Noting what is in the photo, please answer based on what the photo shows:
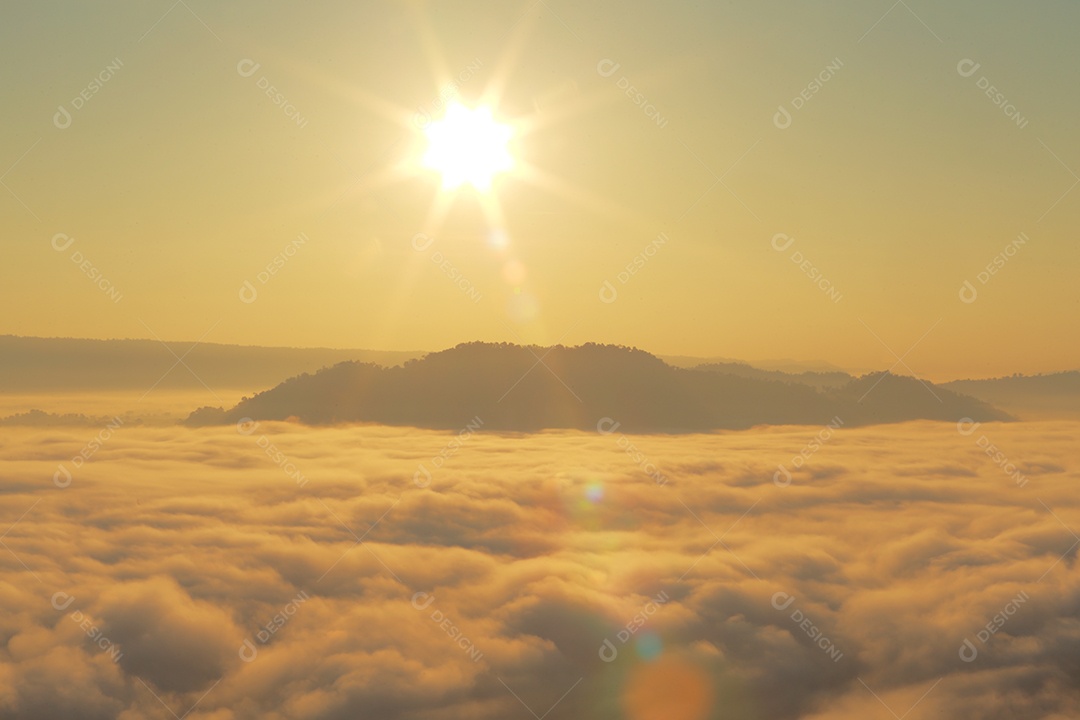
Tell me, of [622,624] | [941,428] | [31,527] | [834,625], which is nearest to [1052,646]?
[834,625]

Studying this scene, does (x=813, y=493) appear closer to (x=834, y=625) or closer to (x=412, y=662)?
(x=834, y=625)

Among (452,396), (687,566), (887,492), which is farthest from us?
(452,396)

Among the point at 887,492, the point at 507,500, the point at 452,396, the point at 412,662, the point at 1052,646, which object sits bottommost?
the point at 1052,646
